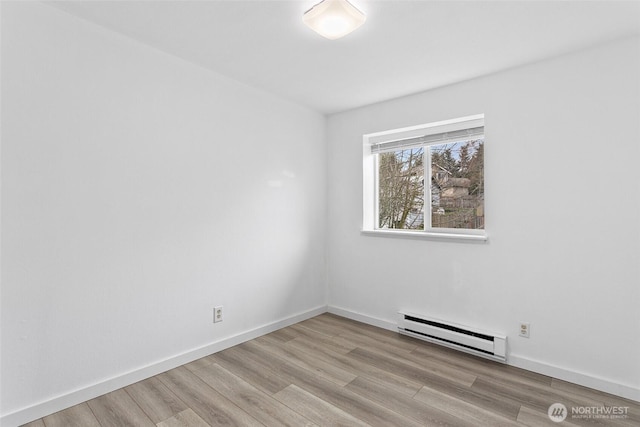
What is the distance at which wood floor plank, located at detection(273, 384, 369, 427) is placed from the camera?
6.00ft

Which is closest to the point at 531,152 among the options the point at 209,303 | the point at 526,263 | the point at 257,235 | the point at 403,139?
the point at 526,263

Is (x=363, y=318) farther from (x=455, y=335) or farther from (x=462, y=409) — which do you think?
(x=462, y=409)

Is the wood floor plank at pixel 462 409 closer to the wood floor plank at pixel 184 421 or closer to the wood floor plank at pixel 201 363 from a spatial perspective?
the wood floor plank at pixel 184 421

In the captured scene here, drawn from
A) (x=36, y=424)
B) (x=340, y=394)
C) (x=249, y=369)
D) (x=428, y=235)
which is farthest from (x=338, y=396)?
(x=36, y=424)

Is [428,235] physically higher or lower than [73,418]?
higher

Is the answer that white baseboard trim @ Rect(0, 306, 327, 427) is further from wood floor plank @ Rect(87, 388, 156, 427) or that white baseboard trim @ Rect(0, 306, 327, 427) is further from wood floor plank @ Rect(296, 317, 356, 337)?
wood floor plank @ Rect(296, 317, 356, 337)

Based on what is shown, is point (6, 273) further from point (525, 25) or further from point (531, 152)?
point (531, 152)

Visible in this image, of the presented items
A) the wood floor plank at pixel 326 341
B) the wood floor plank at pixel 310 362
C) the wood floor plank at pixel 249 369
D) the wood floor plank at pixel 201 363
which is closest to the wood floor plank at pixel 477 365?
the wood floor plank at pixel 326 341

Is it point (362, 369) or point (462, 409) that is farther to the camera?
point (362, 369)

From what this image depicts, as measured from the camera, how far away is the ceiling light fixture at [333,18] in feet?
5.57

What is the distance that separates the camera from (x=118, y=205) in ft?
6.97

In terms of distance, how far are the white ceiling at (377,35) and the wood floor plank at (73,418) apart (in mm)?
2327

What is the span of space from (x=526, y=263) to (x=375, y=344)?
55.1 inches

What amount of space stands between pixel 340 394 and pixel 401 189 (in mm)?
2087
